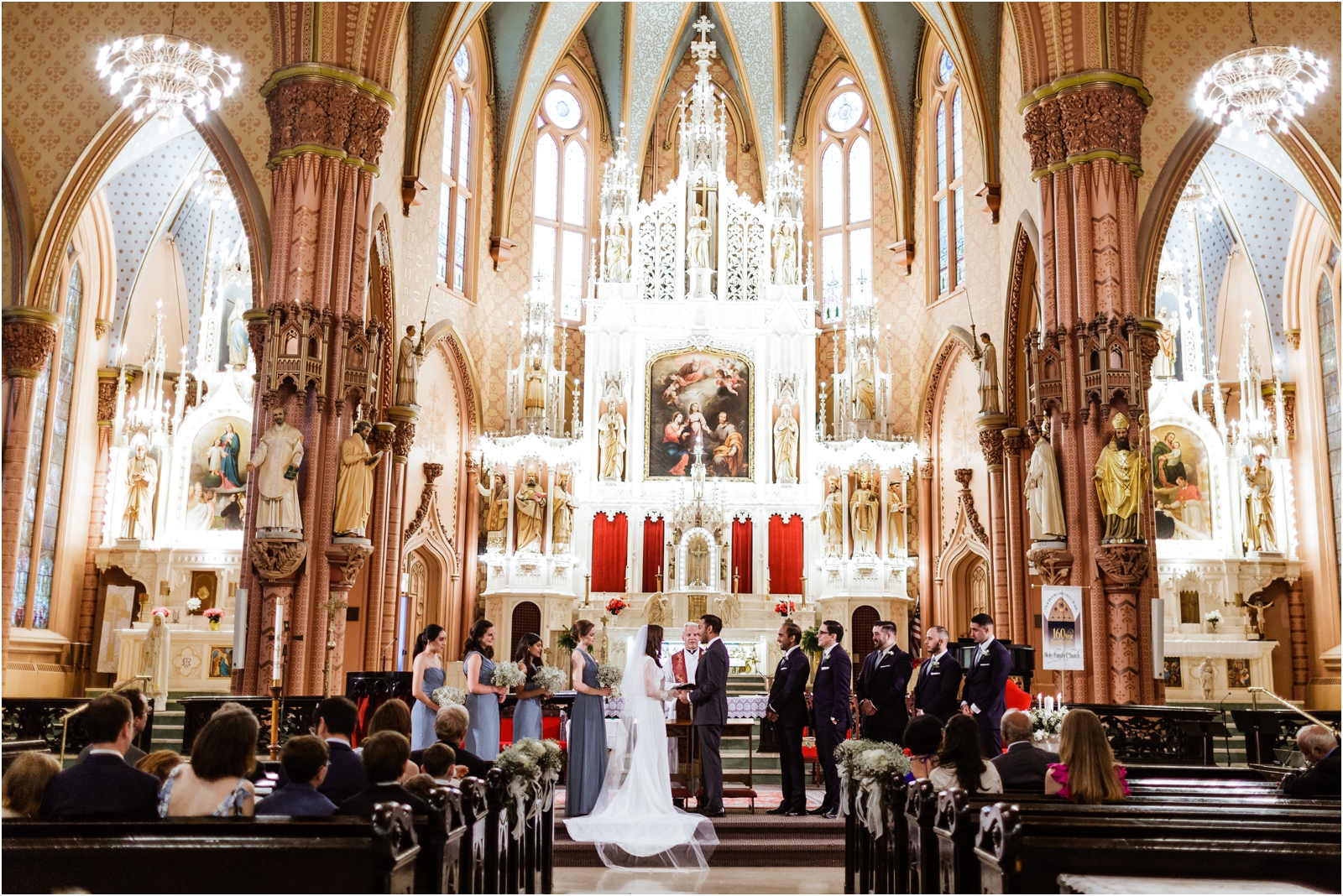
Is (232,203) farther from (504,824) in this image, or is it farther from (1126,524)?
(504,824)

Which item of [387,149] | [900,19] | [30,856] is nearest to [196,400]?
[387,149]

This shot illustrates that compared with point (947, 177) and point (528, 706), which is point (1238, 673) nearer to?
point (947, 177)

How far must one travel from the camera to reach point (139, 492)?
2012cm

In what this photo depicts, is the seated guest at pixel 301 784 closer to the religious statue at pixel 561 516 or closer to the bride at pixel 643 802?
the bride at pixel 643 802

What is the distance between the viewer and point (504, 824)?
636cm

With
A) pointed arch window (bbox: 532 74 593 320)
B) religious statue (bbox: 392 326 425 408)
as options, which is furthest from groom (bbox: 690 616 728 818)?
pointed arch window (bbox: 532 74 593 320)

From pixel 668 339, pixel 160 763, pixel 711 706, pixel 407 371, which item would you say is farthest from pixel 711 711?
pixel 668 339

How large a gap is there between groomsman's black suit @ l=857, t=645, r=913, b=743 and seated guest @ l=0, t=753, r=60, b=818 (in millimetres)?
6005

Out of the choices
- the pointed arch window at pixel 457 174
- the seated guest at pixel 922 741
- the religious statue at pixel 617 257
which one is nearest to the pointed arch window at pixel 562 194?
the religious statue at pixel 617 257

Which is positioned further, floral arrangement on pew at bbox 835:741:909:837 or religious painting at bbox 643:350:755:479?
religious painting at bbox 643:350:755:479

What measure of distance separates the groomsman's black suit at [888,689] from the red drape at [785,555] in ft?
43.5

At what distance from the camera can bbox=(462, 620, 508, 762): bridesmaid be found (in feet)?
30.3

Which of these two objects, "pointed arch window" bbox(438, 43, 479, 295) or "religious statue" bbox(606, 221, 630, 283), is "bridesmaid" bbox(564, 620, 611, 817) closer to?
"pointed arch window" bbox(438, 43, 479, 295)

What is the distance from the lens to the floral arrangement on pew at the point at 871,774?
6.07 meters
